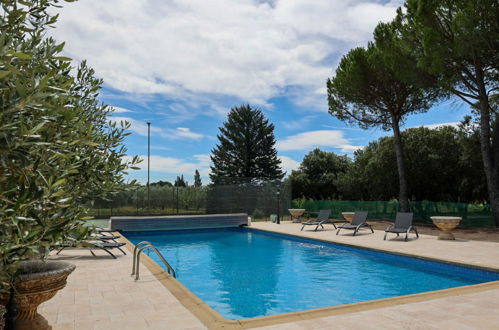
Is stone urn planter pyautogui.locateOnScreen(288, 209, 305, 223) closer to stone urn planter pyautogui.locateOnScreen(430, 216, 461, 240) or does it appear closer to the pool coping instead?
stone urn planter pyautogui.locateOnScreen(430, 216, 461, 240)

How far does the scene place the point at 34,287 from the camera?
3137 millimetres

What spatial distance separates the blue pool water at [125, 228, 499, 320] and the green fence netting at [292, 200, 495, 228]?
7.07m

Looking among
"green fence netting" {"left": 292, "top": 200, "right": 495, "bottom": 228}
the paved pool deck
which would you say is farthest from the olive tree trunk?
the paved pool deck

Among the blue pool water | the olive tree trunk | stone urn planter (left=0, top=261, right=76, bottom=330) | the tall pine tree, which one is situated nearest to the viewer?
stone urn planter (left=0, top=261, right=76, bottom=330)

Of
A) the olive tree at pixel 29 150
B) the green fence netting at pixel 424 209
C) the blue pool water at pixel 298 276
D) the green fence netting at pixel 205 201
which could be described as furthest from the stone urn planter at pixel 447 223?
the olive tree at pixel 29 150

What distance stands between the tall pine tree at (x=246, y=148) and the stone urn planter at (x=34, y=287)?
103ft

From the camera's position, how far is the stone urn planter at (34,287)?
10.2 feet

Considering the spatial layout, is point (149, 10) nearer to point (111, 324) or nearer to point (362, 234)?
point (111, 324)

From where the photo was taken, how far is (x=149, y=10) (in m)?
6.64

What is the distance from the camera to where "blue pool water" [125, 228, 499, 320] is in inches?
251

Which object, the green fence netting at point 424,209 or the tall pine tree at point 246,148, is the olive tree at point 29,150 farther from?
the tall pine tree at point 246,148

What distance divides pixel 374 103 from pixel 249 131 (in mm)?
18902

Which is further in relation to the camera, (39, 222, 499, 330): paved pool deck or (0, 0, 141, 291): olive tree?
(39, 222, 499, 330): paved pool deck

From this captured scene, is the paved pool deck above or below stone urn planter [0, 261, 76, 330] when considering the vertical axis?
below
